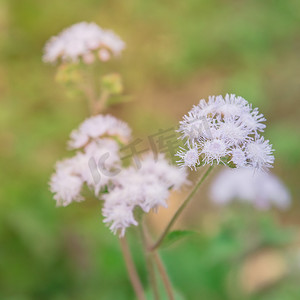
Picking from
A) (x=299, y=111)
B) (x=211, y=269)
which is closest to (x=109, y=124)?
(x=211, y=269)

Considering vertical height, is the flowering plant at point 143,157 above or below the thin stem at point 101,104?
below

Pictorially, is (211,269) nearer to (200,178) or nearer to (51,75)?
(200,178)

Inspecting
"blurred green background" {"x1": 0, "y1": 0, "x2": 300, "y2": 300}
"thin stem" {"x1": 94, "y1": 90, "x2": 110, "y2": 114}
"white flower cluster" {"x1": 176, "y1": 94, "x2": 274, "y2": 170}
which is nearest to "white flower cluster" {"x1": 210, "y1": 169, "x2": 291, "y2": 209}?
"blurred green background" {"x1": 0, "y1": 0, "x2": 300, "y2": 300}

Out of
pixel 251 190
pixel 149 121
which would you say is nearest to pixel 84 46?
pixel 251 190

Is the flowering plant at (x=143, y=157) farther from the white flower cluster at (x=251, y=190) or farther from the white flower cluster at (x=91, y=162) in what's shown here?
the white flower cluster at (x=251, y=190)

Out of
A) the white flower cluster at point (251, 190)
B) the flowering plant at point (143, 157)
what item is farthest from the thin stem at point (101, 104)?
the white flower cluster at point (251, 190)

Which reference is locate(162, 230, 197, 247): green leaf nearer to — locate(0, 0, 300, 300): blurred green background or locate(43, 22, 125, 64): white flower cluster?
locate(43, 22, 125, 64): white flower cluster
